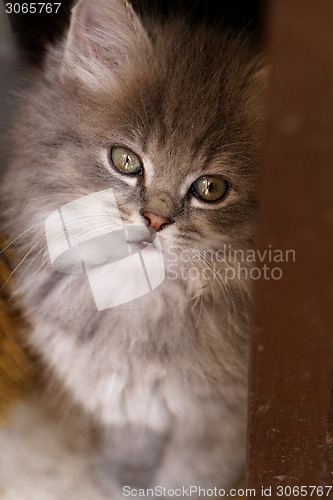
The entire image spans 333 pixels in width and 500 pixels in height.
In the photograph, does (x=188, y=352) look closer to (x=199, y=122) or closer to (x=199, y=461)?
(x=199, y=461)

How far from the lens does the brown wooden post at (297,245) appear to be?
0.36 meters

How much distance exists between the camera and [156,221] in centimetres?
68

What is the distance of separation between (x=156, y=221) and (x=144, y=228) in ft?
0.08

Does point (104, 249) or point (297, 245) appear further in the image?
point (104, 249)

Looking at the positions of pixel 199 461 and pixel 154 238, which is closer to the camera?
pixel 154 238

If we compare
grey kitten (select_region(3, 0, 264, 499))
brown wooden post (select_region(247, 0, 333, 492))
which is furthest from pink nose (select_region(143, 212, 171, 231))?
brown wooden post (select_region(247, 0, 333, 492))

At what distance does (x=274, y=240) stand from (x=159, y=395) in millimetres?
493

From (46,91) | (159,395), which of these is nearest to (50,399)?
(159,395)

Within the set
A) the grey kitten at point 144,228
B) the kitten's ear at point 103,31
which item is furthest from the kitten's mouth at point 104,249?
the kitten's ear at point 103,31

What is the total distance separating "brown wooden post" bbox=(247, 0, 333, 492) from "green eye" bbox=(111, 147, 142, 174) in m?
0.30

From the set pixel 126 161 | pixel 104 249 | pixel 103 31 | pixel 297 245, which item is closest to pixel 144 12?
pixel 103 31

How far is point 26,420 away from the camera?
0.89m

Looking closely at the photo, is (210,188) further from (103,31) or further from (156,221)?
(103,31)

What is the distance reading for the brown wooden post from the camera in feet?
1.20
